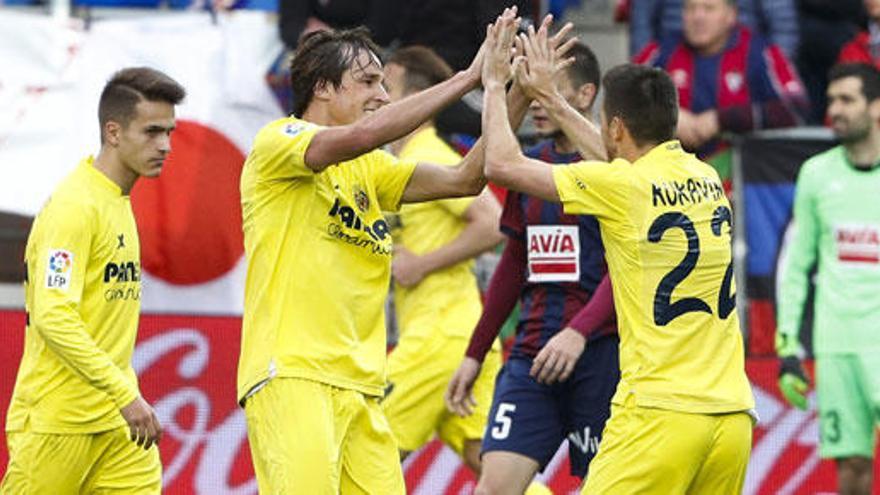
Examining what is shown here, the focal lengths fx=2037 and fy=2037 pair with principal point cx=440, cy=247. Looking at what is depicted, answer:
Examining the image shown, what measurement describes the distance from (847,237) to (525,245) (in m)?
2.59

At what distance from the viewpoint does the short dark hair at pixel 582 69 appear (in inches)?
340

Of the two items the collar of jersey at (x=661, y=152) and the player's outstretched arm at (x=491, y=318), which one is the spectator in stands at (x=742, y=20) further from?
the collar of jersey at (x=661, y=152)

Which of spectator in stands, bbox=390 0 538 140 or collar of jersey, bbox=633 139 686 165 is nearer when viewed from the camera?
collar of jersey, bbox=633 139 686 165

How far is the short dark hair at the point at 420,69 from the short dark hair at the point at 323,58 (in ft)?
8.25

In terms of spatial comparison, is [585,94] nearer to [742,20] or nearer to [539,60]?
[539,60]

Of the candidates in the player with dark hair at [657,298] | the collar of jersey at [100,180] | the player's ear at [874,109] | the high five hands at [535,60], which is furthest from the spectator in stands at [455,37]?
the player with dark hair at [657,298]

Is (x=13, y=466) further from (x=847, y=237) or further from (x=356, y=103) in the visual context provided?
(x=847, y=237)

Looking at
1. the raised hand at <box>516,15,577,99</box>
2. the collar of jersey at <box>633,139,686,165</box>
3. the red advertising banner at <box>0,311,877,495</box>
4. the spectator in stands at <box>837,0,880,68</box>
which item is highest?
the raised hand at <box>516,15,577,99</box>

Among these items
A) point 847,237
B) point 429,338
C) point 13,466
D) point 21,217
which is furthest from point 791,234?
point 13,466

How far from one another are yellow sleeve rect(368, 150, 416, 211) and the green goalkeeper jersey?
3.68 metres

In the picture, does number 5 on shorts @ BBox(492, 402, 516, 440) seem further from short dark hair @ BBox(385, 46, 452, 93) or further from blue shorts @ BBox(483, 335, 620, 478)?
short dark hair @ BBox(385, 46, 452, 93)

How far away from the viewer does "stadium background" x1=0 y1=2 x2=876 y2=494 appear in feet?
36.8

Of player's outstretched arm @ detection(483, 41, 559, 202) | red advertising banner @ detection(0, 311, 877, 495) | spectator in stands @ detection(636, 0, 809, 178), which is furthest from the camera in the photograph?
spectator in stands @ detection(636, 0, 809, 178)

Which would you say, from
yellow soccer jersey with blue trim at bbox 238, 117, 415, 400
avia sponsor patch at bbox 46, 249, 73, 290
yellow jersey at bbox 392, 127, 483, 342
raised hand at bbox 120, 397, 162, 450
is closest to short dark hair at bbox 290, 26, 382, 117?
yellow soccer jersey with blue trim at bbox 238, 117, 415, 400
